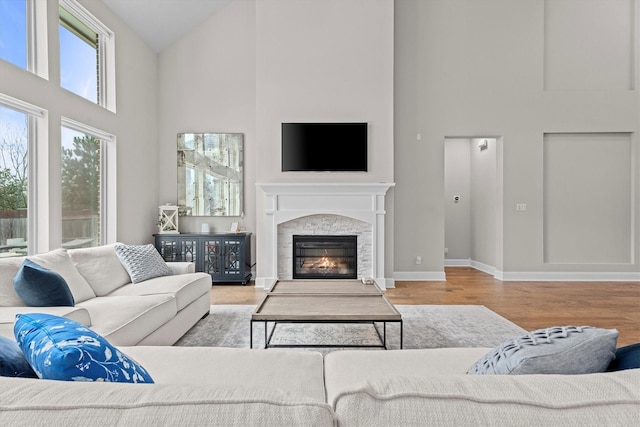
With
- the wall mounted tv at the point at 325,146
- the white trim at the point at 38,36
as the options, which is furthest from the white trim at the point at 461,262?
the white trim at the point at 38,36

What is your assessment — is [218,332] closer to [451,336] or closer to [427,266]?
[451,336]

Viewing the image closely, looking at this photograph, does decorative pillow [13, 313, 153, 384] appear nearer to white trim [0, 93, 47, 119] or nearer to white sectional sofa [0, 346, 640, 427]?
white sectional sofa [0, 346, 640, 427]

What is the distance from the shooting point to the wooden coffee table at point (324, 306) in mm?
2477

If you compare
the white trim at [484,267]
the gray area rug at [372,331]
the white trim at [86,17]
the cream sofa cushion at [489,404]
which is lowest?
the gray area rug at [372,331]

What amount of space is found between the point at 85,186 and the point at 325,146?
2974 mm

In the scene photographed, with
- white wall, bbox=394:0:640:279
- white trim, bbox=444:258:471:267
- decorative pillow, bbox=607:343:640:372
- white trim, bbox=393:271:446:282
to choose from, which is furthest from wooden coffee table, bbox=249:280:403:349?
white trim, bbox=444:258:471:267

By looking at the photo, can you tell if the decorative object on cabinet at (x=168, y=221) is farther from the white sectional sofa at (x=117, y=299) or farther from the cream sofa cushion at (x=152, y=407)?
the cream sofa cushion at (x=152, y=407)

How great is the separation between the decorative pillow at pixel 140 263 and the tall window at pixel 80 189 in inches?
A: 37.9

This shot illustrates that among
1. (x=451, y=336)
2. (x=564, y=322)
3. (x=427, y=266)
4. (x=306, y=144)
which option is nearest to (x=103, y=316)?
(x=451, y=336)

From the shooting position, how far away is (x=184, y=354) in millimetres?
1572

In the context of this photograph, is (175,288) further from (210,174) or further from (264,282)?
(210,174)

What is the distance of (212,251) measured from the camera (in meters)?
5.34

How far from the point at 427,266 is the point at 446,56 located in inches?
127

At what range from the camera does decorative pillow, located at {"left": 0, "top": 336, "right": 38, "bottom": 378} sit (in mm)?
982
